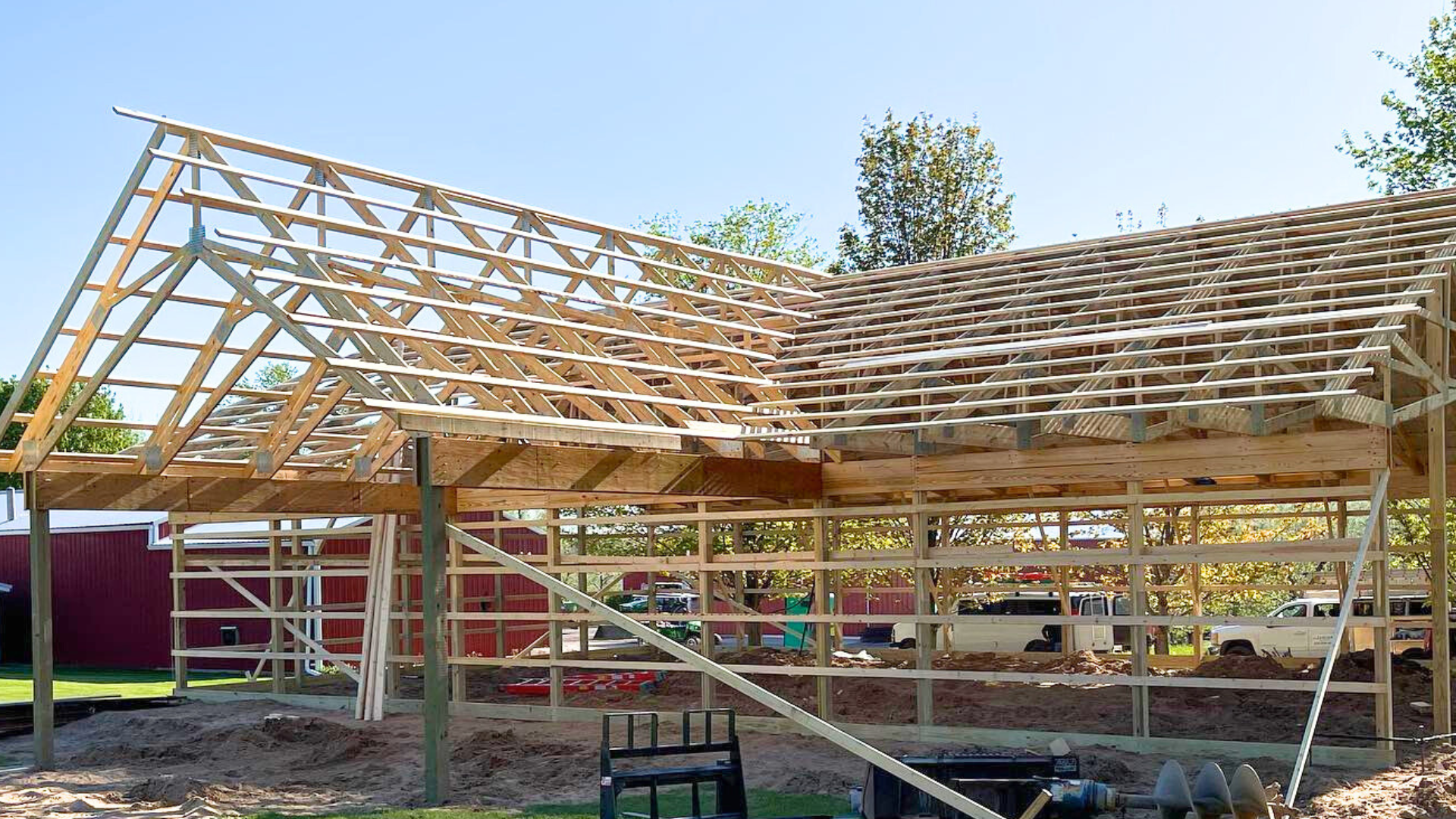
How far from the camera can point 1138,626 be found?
43.9ft

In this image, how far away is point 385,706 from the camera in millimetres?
18344

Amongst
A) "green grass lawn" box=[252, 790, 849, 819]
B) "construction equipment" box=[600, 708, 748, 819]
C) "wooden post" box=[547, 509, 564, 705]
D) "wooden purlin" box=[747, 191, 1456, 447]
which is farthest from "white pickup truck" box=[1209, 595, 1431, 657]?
"construction equipment" box=[600, 708, 748, 819]

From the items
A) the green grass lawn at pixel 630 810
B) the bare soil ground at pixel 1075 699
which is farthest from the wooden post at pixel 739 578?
the green grass lawn at pixel 630 810

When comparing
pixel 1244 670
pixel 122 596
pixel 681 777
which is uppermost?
pixel 681 777

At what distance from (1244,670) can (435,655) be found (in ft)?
31.4

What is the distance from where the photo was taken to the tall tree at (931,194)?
110ft

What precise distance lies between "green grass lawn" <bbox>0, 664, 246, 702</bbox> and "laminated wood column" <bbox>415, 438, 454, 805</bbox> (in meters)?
13.4

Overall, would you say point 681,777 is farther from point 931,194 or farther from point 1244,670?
point 931,194

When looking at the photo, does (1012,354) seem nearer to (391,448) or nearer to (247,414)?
(391,448)

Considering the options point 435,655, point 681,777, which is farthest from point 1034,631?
point 681,777

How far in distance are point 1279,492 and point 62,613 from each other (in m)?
26.4

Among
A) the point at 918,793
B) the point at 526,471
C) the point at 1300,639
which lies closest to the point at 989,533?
the point at 1300,639

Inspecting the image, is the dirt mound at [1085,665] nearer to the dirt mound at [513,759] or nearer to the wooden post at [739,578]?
the wooden post at [739,578]

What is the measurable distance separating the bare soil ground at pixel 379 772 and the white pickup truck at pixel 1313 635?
892 centimetres
